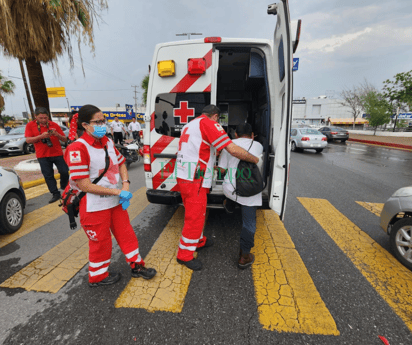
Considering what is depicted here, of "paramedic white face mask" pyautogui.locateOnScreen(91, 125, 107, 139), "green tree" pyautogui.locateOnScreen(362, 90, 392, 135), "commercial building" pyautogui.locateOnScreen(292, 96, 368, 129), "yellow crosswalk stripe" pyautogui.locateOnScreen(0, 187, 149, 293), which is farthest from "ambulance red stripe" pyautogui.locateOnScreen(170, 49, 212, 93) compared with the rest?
"commercial building" pyautogui.locateOnScreen(292, 96, 368, 129)

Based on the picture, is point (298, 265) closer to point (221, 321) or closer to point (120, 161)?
point (221, 321)

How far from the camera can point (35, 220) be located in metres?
3.65

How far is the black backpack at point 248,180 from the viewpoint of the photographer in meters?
2.20

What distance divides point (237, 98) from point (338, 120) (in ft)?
207

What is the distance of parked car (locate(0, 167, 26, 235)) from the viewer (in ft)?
10.0

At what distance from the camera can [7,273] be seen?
2346 mm

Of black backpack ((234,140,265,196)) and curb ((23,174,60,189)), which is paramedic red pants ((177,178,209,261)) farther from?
curb ((23,174,60,189))

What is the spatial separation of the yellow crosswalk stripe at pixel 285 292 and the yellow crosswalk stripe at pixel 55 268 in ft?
6.73

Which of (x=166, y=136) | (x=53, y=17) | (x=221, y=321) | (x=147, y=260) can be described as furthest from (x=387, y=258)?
(x=53, y=17)

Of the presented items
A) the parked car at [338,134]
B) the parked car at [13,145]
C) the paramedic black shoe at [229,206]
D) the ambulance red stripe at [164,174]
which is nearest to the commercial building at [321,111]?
the parked car at [338,134]

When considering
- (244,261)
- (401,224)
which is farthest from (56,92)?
(401,224)

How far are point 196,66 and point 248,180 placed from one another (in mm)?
1665

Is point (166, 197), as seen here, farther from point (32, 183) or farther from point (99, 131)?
point (32, 183)

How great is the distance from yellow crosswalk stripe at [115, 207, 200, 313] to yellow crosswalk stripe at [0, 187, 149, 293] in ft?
2.48
